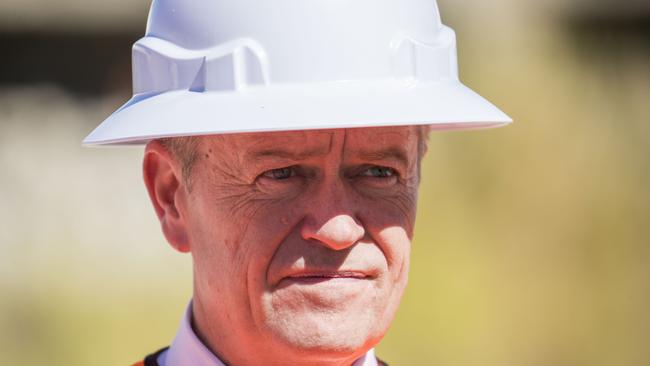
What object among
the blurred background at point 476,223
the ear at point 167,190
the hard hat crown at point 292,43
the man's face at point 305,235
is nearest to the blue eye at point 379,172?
the man's face at point 305,235

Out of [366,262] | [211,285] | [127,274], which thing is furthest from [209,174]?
[127,274]

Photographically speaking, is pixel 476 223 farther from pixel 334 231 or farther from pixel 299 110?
pixel 299 110

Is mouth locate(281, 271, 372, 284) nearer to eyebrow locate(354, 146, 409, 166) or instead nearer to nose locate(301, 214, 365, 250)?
nose locate(301, 214, 365, 250)

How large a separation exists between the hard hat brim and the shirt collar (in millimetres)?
593

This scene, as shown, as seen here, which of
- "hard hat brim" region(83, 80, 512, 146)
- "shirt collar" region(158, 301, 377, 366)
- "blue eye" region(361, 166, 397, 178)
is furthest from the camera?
"shirt collar" region(158, 301, 377, 366)

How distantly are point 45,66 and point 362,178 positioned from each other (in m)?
6.32

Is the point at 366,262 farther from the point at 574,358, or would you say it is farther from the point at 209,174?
the point at 574,358

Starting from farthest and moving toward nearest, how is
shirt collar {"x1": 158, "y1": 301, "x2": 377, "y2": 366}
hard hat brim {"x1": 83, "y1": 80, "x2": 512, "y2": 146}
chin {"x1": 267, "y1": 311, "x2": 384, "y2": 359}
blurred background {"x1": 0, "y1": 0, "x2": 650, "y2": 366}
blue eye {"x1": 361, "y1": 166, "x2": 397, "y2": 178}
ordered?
blurred background {"x1": 0, "y1": 0, "x2": 650, "y2": 366} < shirt collar {"x1": 158, "y1": 301, "x2": 377, "y2": 366} < blue eye {"x1": 361, "y1": 166, "x2": 397, "y2": 178} < chin {"x1": 267, "y1": 311, "x2": 384, "y2": 359} < hard hat brim {"x1": 83, "y1": 80, "x2": 512, "y2": 146}

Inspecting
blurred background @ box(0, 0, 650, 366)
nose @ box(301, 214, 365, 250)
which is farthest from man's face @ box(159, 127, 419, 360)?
blurred background @ box(0, 0, 650, 366)

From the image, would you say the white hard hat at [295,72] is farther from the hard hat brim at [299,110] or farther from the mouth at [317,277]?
the mouth at [317,277]

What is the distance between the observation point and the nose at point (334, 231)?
8.26 ft

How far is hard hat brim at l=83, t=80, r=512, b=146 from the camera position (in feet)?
7.94

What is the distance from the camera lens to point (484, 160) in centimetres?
733

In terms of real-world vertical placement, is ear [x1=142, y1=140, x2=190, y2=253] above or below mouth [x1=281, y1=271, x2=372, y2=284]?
above
